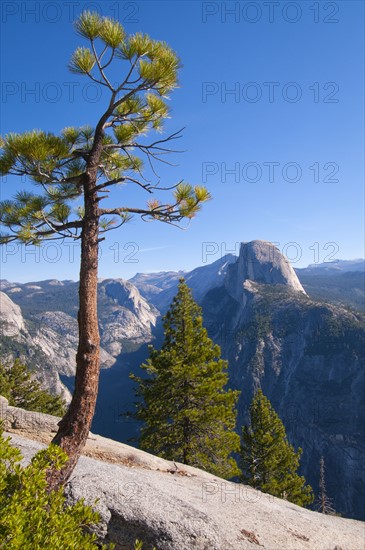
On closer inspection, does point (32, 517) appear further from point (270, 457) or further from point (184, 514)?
point (270, 457)

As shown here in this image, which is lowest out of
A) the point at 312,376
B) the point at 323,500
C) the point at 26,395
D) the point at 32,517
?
the point at 312,376

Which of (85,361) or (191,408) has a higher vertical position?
(85,361)

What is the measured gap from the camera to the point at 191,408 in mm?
17625

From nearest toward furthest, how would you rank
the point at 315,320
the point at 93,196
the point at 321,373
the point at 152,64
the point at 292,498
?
1. the point at 152,64
2. the point at 93,196
3. the point at 292,498
4. the point at 321,373
5. the point at 315,320

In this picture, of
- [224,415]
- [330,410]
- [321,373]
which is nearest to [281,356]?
[321,373]

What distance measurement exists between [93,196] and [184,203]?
188 centimetres

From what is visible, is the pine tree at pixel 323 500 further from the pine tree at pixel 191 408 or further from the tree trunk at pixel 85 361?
the tree trunk at pixel 85 361

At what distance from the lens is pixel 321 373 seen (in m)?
135

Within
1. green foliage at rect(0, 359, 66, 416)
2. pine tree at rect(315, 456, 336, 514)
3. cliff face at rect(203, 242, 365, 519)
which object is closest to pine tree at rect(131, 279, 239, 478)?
pine tree at rect(315, 456, 336, 514)

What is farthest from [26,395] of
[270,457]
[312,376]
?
[312,376]

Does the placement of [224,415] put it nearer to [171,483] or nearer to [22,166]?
[171,483]

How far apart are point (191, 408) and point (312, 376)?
133726 millimetres

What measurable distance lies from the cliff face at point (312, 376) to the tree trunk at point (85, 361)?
117080mm

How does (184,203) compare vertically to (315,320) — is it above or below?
above
